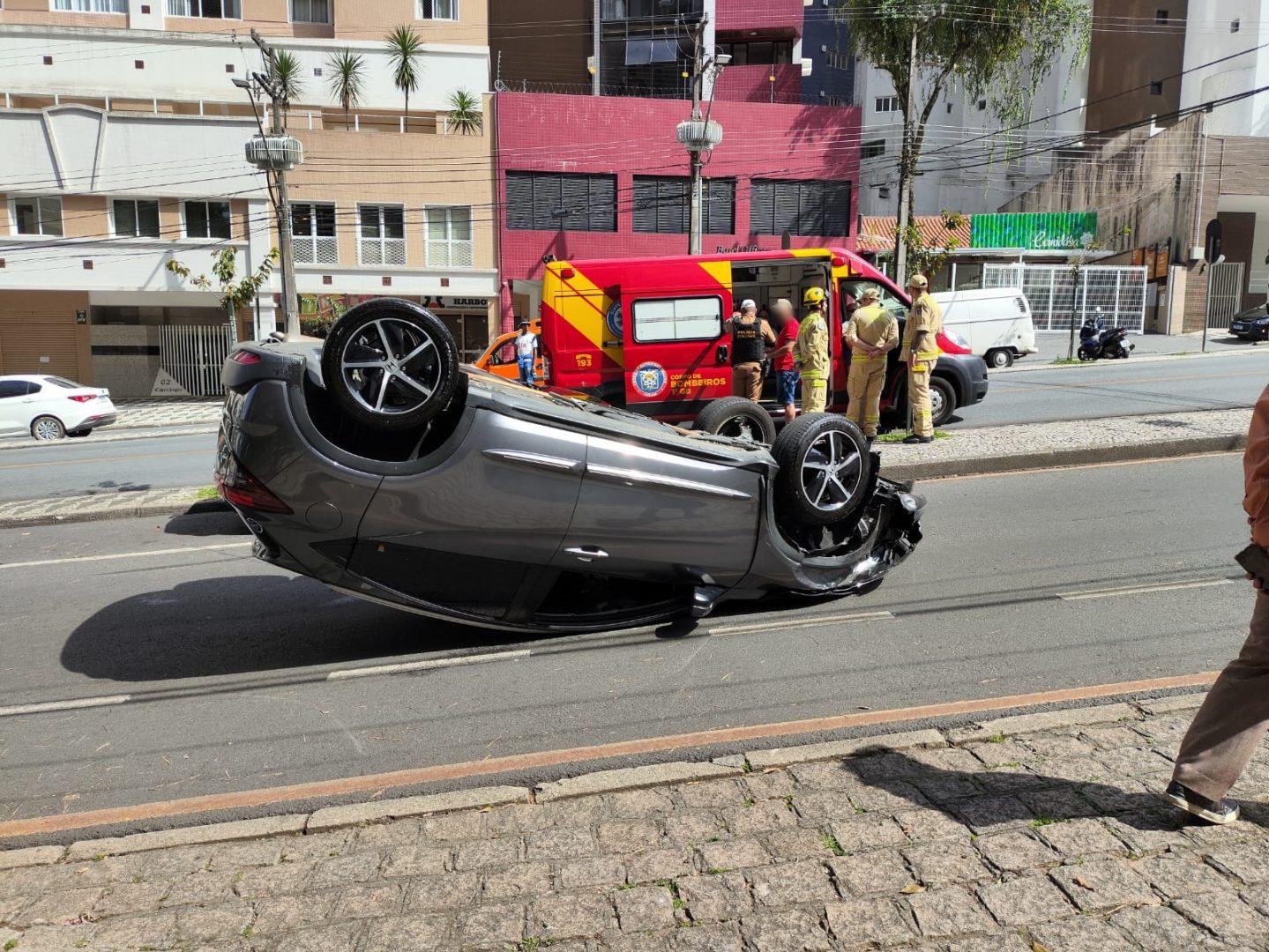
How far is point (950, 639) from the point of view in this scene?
17.8 ft

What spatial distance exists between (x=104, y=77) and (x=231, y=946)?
39.7 meters

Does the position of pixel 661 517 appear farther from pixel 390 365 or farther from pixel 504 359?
pixel 504 359

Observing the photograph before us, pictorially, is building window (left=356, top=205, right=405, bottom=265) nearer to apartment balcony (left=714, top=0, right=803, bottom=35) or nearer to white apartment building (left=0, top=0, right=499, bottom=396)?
white apartment building (left=0, top=0, right=499, bottom=396)

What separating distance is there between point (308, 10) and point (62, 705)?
39112 millimetres

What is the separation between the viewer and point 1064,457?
10.0m

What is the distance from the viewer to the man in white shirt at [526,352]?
16.1 m

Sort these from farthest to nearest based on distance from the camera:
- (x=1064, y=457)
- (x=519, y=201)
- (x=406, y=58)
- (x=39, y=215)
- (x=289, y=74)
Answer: (x=406, y=58)
(x=289, y=74)
(x=519, y=201)
(x=39, y=215)
(x=1064, y=457)

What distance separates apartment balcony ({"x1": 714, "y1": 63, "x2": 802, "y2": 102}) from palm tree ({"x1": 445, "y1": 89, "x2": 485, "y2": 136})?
12.0 meters

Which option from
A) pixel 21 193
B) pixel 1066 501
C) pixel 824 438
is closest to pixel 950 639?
pixel 824 438

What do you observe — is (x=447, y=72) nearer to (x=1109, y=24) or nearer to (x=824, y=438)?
(x=1109, y=24)

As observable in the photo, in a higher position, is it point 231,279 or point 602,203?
point 602,203

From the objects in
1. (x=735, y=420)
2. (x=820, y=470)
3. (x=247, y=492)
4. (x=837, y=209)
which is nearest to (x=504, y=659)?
(x=247, y=492)

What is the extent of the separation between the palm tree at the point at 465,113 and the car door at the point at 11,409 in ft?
59.5

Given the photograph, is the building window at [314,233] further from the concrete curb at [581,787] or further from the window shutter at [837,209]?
the concrete curb at [581,787]
